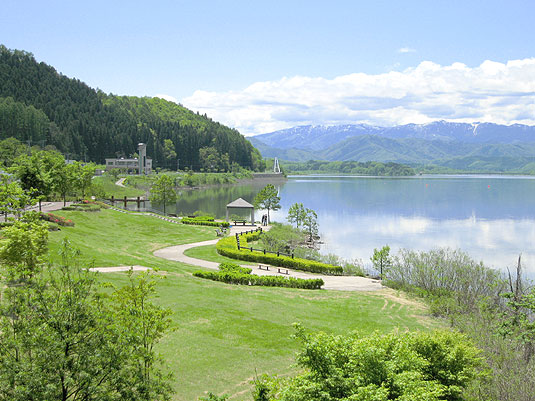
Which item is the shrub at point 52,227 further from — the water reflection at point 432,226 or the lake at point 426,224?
the water reflection at point 432,226

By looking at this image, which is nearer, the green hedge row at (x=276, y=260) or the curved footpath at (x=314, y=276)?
the curved footpath at (x=314, y=276)

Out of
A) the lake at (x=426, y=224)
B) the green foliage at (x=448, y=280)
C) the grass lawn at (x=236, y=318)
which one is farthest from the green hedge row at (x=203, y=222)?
the green foliage at (x=448, y=280)

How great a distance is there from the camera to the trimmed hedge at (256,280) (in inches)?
1139

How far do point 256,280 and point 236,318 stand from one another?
29.6 feet

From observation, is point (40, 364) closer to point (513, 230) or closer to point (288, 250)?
point (288, 250)

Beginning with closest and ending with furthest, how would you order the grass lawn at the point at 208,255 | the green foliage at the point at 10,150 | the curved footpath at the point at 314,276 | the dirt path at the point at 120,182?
the curved footpath at the point at 314,276 < the grass lawn at the point at 208,255 < the green foliage at the point at 10,150 < the dirt path at the point at 120,182

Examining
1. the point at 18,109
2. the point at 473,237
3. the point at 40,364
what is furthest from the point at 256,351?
the point at 18,109

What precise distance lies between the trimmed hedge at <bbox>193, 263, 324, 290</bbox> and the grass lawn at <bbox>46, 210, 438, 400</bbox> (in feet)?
3.84

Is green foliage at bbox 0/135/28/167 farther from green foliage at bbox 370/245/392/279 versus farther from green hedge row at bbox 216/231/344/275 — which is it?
green foliage at bbox 370/245/392/279

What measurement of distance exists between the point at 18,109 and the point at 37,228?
123436mm

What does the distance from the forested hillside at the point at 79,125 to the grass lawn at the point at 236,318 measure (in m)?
109

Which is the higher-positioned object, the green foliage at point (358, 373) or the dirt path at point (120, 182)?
the dirt path at point (120, 182)

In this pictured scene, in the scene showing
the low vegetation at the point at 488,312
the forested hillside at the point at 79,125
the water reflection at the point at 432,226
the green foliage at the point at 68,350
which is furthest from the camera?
the forested hillside at the point at 79,125

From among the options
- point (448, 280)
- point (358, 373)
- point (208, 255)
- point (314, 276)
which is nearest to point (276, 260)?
point (314, 276)
